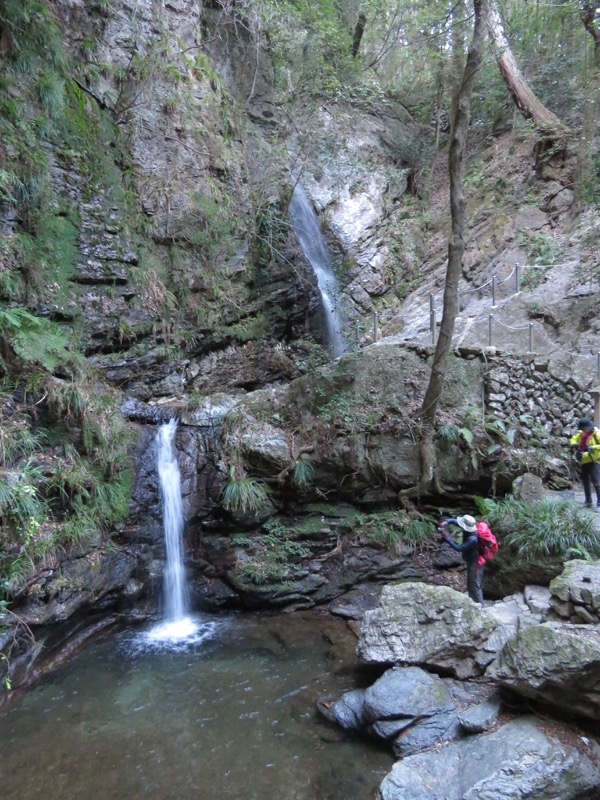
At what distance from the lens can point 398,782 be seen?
4.36 m

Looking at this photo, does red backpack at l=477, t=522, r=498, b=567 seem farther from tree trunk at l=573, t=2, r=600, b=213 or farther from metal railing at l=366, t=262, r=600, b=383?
tree trunk at l=573, t=2, r=600, b=213

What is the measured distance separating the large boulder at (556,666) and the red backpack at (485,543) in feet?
5.25

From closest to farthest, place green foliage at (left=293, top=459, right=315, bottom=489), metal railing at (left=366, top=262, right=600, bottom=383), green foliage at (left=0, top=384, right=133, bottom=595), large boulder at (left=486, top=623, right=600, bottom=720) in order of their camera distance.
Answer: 1. large boulder at (left=486, top=623, right=600, bottom=720)
2. green foliage at (left=0, top=384, right=133, bottom=595)
3. green foliage at (left=293, top=459, right=315, bottom=489)
4. metal railing at (left=366, top=262, right=600, bottom=383)

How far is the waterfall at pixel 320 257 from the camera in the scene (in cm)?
1346

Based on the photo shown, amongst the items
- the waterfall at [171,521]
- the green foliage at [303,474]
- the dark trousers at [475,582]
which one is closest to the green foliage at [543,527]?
the dark trousers at [475,582]

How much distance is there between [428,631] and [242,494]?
12.6 feet

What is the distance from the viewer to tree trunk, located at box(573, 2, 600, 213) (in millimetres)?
12070

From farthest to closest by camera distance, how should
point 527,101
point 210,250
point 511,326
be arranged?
point 527,101 → point 210,250 → point 511,326

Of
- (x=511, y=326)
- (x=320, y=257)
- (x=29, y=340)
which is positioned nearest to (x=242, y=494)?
(x=29, y=340)

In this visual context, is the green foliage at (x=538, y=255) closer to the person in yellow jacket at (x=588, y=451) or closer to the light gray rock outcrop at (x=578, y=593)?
the person in yellow jacket at (x=588, y=451)

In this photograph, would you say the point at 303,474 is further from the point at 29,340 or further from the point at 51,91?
the point at 51,91

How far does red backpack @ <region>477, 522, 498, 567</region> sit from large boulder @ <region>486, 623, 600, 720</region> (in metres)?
1.60

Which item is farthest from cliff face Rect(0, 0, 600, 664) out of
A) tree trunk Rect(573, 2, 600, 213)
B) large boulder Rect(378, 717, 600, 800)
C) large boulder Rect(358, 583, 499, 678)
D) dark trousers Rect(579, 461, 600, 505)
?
large boulder Rect(378, 717, 600, 800)

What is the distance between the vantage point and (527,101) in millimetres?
14656
